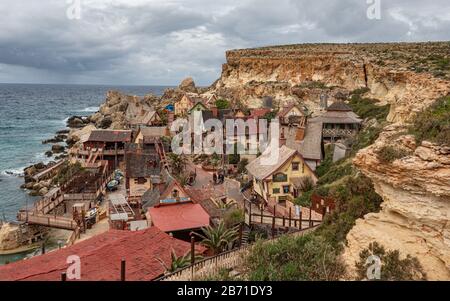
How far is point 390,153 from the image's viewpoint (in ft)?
48.1

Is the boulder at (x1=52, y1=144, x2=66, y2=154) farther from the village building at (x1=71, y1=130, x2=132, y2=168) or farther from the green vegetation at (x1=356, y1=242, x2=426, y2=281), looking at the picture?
the green vegetation at (x1=356, y1=242, x2=426, y2=281)

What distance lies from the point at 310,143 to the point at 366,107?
16813 millimetres

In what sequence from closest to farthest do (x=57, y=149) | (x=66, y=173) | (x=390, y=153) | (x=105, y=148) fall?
1. (x=390, y=153)
2. (x=66, y=173)
3. (x=105, y=148)
4. (x=57, y=149)

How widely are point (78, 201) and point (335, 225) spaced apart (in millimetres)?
30684

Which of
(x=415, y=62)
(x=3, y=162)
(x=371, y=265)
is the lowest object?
(x=3, y=162)

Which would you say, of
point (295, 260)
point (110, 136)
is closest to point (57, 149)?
point (110, 136)

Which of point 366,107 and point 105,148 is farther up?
point 366,107

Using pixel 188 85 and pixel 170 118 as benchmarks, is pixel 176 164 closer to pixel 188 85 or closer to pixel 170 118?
pixel 170 118

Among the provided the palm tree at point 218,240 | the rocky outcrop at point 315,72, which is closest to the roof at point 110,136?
the rocky outcrop at point 315,72

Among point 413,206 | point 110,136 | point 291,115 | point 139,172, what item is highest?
point 291,115

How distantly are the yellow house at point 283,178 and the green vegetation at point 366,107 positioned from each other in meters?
14.6
